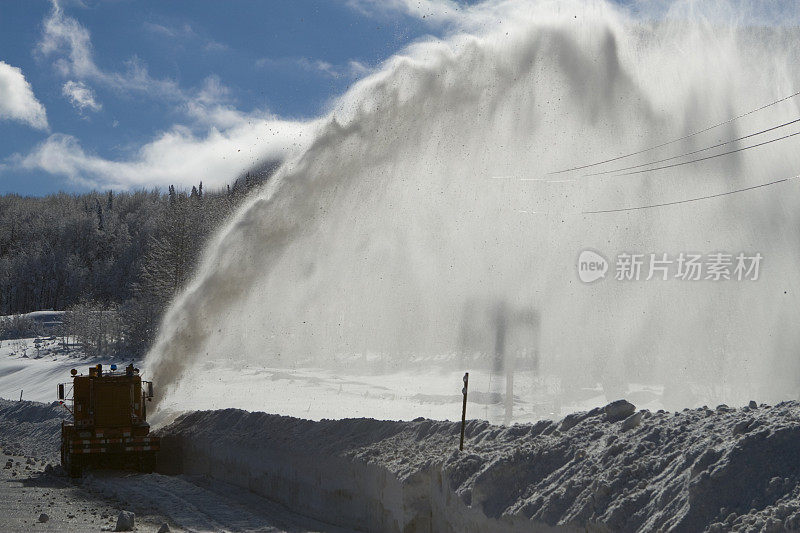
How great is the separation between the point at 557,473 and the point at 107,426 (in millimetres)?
13847

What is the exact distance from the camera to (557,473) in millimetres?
10133

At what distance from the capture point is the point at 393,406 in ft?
128

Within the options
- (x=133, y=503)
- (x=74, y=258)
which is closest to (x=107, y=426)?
(x=133, y=503)

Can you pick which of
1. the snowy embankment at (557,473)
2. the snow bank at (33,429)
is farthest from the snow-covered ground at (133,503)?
the snow bank at (33,429)

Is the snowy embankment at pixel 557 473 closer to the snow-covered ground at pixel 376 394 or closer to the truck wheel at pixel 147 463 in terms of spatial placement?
the truck wheel at pixel 147 463

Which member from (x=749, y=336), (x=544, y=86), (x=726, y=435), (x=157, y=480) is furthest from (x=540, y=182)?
(x=726, y=435)

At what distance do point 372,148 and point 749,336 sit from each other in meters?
20.9

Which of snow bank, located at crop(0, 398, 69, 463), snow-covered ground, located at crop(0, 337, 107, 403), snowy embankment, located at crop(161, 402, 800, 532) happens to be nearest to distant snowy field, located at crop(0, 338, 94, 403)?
snow-covered ground, located at crop(0, 337, 107, 403)

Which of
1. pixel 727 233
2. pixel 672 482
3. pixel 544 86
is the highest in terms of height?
pixel 544 86

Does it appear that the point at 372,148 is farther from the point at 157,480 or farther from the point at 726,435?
the point at 726,435

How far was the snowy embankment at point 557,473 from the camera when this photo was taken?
26.5 feet

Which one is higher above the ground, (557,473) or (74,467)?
(557,473)

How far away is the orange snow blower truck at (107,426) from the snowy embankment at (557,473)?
4733 mm

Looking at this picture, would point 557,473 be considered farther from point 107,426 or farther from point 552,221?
point 552,221
